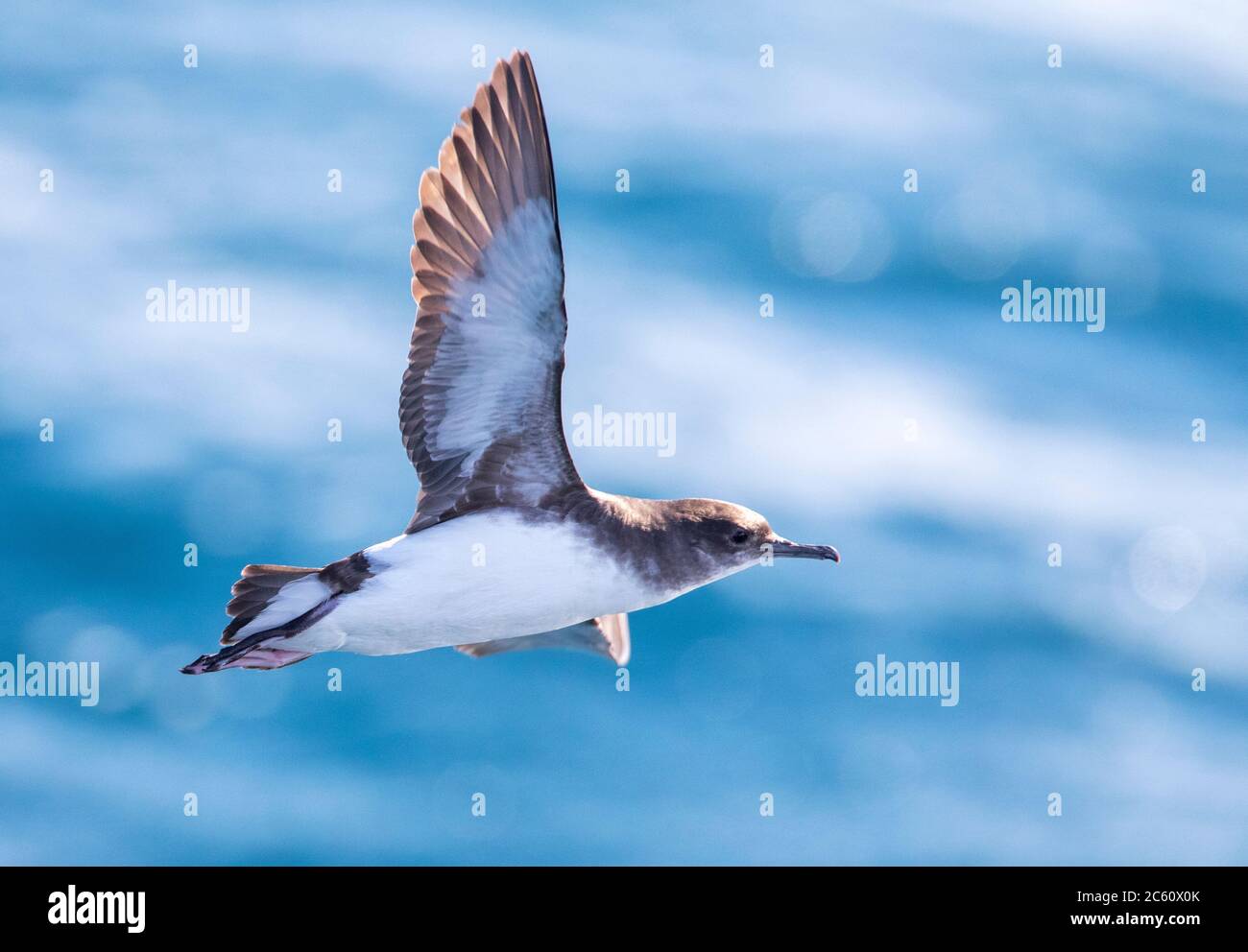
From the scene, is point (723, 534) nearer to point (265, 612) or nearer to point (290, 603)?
point (290, 603)

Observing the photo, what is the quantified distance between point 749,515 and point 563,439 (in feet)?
5.23

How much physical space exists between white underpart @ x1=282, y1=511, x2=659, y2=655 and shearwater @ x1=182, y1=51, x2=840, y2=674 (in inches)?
0.5

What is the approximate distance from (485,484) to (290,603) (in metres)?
1.55

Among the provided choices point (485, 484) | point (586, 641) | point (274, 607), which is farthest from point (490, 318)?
point (586, 641)

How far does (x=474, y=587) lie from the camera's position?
11.9 m

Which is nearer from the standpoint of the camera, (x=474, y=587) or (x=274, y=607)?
(x=474, y=587)

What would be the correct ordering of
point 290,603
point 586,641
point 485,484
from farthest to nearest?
point 586,641 < point 485,484 < point 290,603

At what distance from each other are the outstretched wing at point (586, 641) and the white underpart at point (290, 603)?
7.01 feet

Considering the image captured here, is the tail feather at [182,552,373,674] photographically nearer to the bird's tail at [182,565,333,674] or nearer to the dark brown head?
the bird's tail at [182,565,333,674]

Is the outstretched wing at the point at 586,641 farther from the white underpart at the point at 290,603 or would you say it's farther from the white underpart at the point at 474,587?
the white underpart at the point at 290,603

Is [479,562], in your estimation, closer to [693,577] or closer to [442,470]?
[442,470]

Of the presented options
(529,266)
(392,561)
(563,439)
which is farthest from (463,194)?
(392,561)

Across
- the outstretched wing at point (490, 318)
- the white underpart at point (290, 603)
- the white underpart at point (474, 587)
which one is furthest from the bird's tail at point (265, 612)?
the outstretched wing at point (490, 318)

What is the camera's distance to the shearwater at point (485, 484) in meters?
11.8
